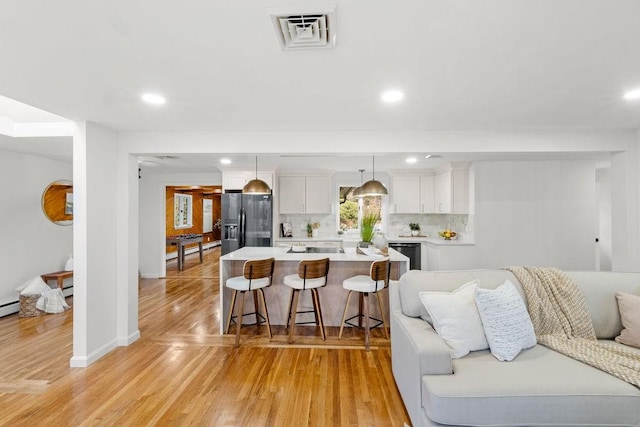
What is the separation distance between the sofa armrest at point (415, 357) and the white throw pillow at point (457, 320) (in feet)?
0.31

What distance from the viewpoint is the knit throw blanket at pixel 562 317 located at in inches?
81.6

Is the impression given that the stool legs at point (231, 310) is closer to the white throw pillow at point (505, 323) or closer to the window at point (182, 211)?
Result: the white throw pillow at point (505, 323)

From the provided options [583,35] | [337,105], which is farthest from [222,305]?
[583,35]

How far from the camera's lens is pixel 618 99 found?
8.39ft

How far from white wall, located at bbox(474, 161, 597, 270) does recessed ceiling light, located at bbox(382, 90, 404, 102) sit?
342 cm

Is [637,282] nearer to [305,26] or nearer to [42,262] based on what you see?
[305,26]

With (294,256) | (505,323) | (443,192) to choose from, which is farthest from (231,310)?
(443,192)

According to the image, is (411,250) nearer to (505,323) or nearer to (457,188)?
(457,188)

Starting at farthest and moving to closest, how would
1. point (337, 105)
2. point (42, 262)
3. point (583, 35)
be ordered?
1. point (42, 262)
2. point (337, 105)
3. point (583, 35)

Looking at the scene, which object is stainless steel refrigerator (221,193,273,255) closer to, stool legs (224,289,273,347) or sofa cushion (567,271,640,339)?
stool legs (224,289,273,347)

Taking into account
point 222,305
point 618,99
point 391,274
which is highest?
point 618,99

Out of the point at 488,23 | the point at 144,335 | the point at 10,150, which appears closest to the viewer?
the point at 488,23

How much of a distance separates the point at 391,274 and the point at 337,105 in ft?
7.40

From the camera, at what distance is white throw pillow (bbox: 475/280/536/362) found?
207cm
